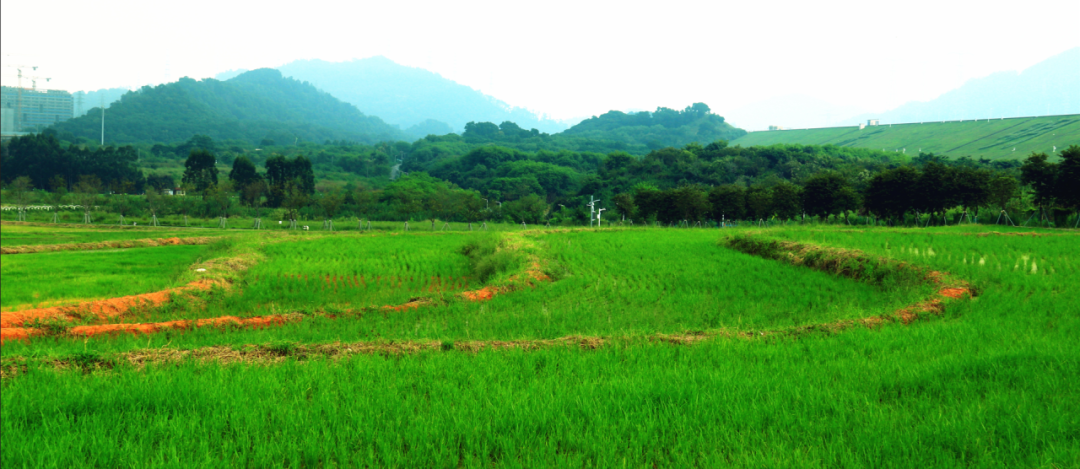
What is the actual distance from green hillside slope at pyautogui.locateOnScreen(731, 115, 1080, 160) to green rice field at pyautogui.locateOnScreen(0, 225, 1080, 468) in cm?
3625

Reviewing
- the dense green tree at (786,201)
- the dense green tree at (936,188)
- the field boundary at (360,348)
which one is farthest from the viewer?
the dense green tree at (786,201)

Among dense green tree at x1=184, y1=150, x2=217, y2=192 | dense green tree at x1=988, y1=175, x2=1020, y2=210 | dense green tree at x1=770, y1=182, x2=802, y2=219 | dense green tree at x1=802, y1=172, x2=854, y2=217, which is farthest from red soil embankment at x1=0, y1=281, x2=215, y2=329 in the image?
dense green tree at x1=184, y1=150, x2=217, y2=192

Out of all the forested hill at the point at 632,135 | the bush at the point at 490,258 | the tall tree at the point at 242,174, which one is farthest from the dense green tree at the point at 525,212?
the forested hill at the point at 632,135

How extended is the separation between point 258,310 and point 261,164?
115 metres

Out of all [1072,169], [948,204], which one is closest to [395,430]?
[1072,169]

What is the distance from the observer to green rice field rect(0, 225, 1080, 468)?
141 inches

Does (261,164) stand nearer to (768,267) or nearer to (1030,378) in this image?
(768,267)

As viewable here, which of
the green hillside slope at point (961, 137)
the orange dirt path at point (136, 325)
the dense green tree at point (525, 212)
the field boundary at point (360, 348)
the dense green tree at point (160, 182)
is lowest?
the orange dirt path at point (136, 325)

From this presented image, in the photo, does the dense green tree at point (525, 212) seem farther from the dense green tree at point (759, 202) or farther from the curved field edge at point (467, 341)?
the curved field edge at point (467, 341)

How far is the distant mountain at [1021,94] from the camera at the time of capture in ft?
125

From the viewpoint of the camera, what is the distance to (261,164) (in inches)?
4515

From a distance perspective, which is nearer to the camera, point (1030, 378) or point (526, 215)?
point (1030, 378)

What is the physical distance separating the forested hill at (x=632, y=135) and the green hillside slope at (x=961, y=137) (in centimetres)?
1819

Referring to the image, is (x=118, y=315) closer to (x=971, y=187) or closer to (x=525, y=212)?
(x=971, y=187)
